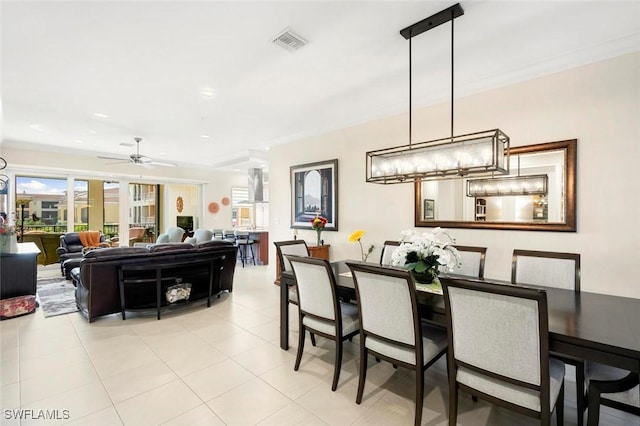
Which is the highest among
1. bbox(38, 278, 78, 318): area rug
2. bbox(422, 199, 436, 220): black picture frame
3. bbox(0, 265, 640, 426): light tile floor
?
bbox(422, 199, 436, 220): black picture frame

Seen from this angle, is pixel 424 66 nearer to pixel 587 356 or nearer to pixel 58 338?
pixel 587 356

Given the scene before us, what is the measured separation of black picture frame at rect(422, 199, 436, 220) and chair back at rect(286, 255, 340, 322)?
6.79 feet

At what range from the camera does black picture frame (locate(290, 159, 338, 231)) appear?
4996 millimetres

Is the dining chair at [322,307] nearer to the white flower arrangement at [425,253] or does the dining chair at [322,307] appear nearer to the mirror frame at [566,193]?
the white flower arrangement at [425,253]

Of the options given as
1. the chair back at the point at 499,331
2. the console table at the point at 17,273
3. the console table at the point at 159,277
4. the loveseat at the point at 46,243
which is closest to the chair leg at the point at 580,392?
the chair back at the point at 499,331

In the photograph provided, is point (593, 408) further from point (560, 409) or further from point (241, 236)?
point (241, 236)

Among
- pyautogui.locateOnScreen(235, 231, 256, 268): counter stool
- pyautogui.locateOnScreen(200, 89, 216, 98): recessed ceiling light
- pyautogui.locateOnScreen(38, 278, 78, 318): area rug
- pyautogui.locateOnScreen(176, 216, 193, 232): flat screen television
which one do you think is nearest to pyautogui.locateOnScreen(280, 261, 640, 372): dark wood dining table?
pyautogui.locateOnScreen(200, 89, 216, 98): recessed ceiling light

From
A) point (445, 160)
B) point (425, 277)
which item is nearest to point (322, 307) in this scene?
point (425, 277)

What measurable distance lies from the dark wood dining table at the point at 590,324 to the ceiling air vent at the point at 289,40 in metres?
2.19

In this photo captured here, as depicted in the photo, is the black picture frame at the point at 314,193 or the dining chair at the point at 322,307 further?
the black picture frame at the point at 314,193

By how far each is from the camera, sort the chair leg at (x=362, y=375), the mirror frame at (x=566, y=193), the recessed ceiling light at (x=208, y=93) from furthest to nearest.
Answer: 1. the recessed ceiling light at (x=208, y=93)
2. the mirror frame at (x=566, y=193)
3. the chair leg at (x=362, y=375)

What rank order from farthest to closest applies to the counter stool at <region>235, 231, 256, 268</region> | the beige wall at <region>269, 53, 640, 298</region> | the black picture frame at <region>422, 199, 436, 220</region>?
1. the counter stool at <region>235, 231, 256, 268</region>
2. the black picture frame at <region>422, 199, 436, 220</region>
3. the beige wall at <region>269, 53, 640, 298</region>

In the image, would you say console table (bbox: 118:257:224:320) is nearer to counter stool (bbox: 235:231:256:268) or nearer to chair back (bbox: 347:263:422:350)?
chair back (bbox: 347:263:422:350)

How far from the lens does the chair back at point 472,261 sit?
2.89 m
